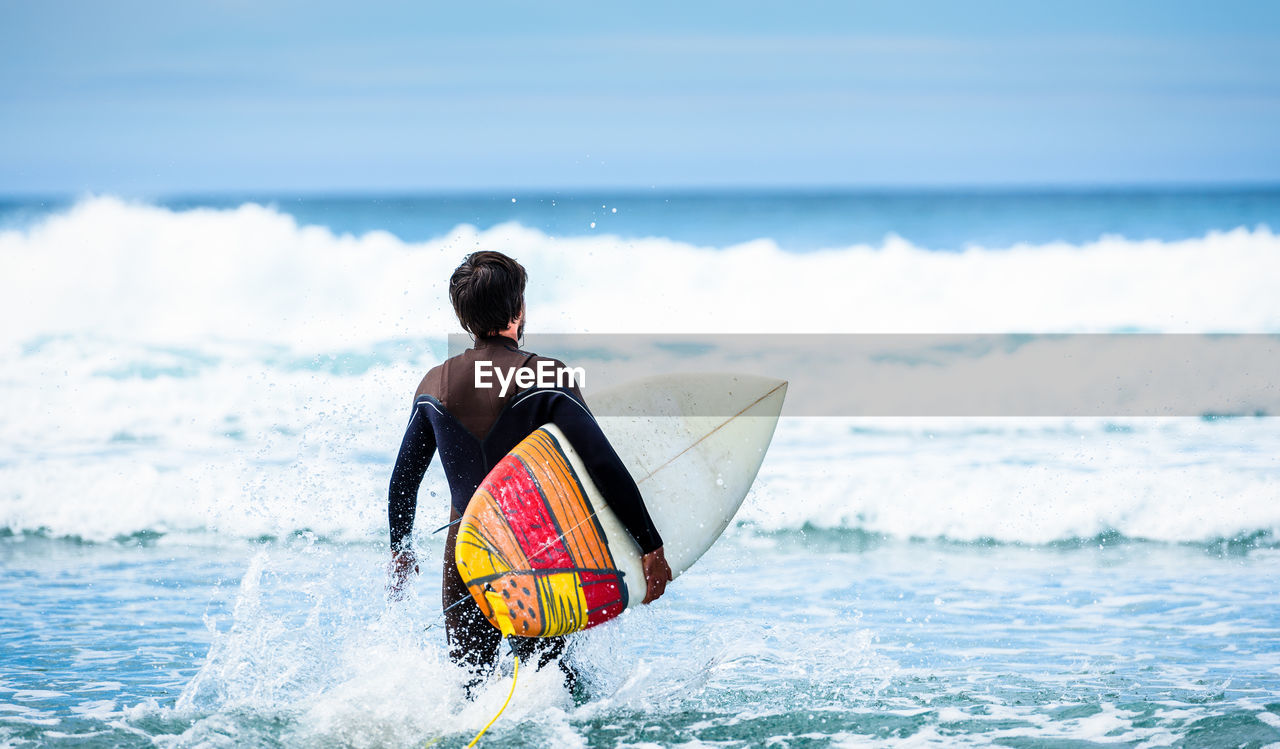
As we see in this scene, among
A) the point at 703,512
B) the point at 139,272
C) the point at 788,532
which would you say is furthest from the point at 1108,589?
the point at 139,272

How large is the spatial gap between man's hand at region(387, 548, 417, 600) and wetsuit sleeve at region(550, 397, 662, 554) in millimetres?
683

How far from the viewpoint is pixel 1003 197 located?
19.7 metres

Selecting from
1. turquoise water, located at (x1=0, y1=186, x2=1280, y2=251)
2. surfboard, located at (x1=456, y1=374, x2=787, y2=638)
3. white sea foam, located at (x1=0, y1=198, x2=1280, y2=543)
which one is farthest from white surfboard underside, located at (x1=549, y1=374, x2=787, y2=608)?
turquoise water, located at (x1=0, y1=186, x2=1280, y2=251)

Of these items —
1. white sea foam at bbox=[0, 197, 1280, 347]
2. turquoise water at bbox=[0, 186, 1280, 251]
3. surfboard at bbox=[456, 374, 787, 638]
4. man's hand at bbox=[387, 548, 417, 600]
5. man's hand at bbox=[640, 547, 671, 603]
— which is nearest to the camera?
surfboard at bbox=[456, 374, 787, 638]

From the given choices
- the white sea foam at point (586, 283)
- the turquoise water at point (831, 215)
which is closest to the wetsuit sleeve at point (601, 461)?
the white sea foam at point (586, 283)

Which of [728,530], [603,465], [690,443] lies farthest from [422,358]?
[603,465]

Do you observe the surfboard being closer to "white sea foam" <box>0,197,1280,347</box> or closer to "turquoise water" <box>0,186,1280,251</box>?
"white sea foam" <box>0,197,1280,347</box>

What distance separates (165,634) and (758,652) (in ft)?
8.44

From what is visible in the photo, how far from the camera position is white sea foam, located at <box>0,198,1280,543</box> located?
25.5 feet

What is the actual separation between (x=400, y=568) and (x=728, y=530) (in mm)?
3910

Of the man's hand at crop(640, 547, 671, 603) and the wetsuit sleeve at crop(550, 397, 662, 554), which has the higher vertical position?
the wetsuit sleeve at crop(550, 397, 662, 554)

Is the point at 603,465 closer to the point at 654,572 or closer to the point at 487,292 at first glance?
the point at 654,572

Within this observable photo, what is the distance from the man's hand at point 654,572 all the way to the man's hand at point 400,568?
29.0 inches

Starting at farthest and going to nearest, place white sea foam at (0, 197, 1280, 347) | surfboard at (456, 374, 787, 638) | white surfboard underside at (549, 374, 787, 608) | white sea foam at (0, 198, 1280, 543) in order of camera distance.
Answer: white sea foam at (0, 197, 1280, 347) → white sea foam at (0, 198, 1280, 543) → white surfboard underside at (549, 374, 787, 608) → surfboard at (456, 374, 787, 638)
